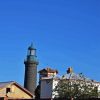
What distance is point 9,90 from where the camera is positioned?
6806 cm

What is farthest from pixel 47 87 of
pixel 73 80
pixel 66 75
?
pixel 73 80

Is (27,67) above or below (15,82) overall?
above

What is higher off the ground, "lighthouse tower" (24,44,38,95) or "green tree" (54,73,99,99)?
"lighthouse tower" (24,44,38,95)

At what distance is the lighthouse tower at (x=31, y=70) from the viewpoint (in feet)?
297

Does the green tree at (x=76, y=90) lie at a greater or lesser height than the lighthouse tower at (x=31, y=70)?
lesser

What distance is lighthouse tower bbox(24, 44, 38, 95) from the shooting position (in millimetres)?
90625

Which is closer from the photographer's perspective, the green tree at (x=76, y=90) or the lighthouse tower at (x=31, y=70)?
the green tree at (x=76, y=90)

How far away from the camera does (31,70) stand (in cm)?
9238

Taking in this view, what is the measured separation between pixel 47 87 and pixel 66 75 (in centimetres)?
383

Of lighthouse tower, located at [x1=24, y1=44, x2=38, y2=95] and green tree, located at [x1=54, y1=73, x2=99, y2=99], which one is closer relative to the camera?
green tree, located at [x1=54, y1=73, x2=99, y2=99]

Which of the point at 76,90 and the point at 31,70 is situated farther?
the point at 31,70

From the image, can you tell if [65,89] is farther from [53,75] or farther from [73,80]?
[53,75]

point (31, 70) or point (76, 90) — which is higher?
point (31, 70)

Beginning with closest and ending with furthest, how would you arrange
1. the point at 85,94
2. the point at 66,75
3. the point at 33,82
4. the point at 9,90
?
the point at 85,94, the point at 9,90, the point at 66,75, the point at 33,82
